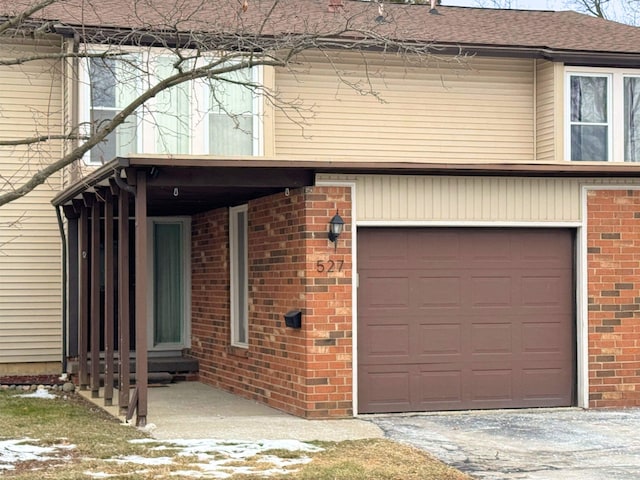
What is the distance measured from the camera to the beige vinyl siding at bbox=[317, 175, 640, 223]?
39.5 feet

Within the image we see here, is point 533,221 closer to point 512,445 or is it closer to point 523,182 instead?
point 523,182

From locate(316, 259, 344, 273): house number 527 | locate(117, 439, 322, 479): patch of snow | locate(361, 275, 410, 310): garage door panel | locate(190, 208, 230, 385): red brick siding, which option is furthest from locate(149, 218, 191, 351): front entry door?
locate(117, 439, 322, 479): patch of snow

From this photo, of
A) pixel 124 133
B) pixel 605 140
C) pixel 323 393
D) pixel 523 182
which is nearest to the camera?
pixel 323 393

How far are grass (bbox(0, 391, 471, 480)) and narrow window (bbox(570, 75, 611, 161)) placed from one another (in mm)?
8918

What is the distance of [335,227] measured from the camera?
11.7m

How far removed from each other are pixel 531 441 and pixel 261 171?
407 cm

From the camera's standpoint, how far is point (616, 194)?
42.2ft

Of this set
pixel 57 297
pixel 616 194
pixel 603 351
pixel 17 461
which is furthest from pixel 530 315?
pixel 57 297

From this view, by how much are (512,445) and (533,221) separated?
3.45 meters

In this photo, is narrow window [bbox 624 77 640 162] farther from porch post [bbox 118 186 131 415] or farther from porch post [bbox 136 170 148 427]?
porch post [bbox 136 170 148 427]

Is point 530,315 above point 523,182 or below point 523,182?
below

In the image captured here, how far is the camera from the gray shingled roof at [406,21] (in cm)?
1579

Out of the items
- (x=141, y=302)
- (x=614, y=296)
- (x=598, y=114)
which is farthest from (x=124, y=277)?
(x=598, y=114)

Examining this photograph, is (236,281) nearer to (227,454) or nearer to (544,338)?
(544,338)
